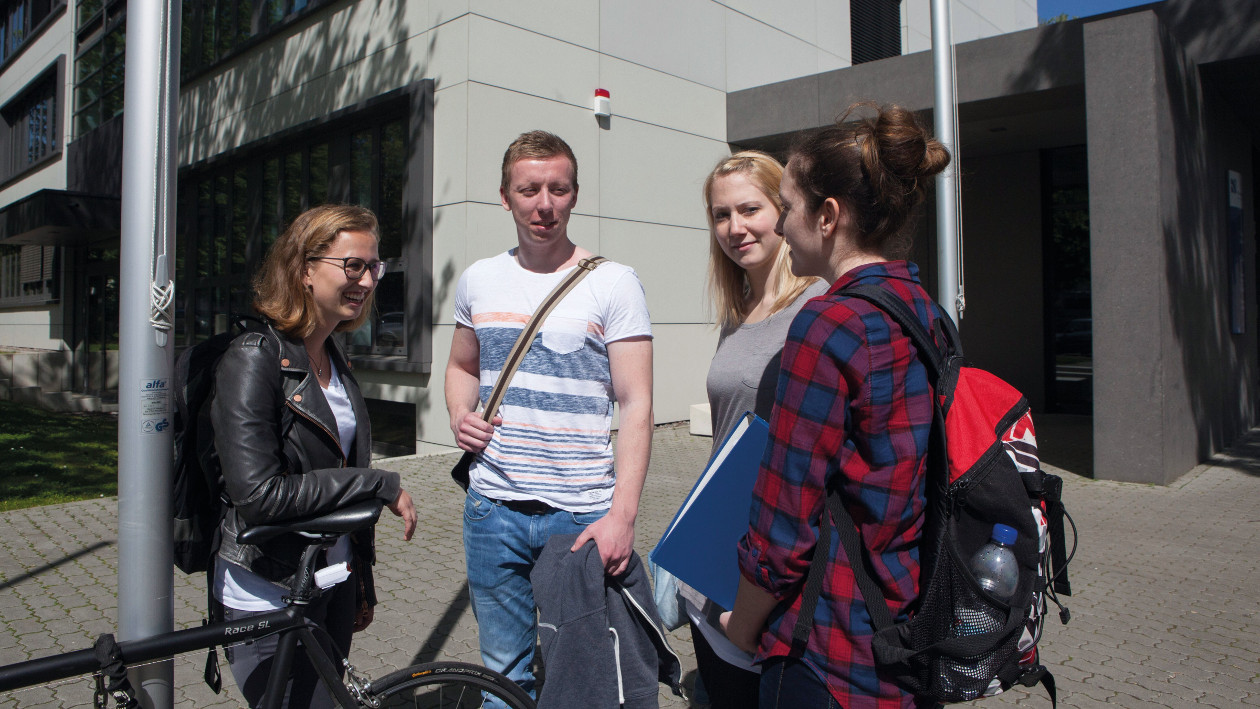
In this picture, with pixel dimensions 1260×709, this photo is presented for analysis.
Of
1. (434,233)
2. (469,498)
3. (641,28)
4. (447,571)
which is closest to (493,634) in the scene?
(469,498)

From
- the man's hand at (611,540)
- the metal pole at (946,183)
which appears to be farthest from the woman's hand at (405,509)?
the metal pole at (946,183)

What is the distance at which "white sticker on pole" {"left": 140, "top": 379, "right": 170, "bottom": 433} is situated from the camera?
2.04 m

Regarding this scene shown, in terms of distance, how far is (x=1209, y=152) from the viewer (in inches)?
364

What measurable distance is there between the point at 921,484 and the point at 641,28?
1044 centimetres

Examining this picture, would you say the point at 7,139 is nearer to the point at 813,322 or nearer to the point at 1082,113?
the point at 1082,113

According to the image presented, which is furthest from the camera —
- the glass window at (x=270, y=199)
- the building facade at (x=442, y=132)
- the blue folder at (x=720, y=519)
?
the glass window at (x=270, y=199)

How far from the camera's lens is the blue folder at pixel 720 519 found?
69.7 inches

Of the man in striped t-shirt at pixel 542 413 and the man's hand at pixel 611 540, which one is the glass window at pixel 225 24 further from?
the man's hand at pixel 611 540

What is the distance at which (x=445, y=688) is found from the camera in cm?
223

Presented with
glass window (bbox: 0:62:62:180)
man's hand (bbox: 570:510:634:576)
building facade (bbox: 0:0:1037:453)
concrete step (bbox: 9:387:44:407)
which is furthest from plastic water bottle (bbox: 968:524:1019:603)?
glass window (bbox: 0:62:62:180)

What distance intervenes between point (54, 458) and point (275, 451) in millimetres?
9848

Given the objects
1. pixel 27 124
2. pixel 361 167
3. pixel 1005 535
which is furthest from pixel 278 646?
pixel 27 124

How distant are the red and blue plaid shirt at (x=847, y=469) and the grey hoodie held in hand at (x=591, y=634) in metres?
0.68

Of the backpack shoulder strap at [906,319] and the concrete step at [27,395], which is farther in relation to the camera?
the concrete step at [27,395]
